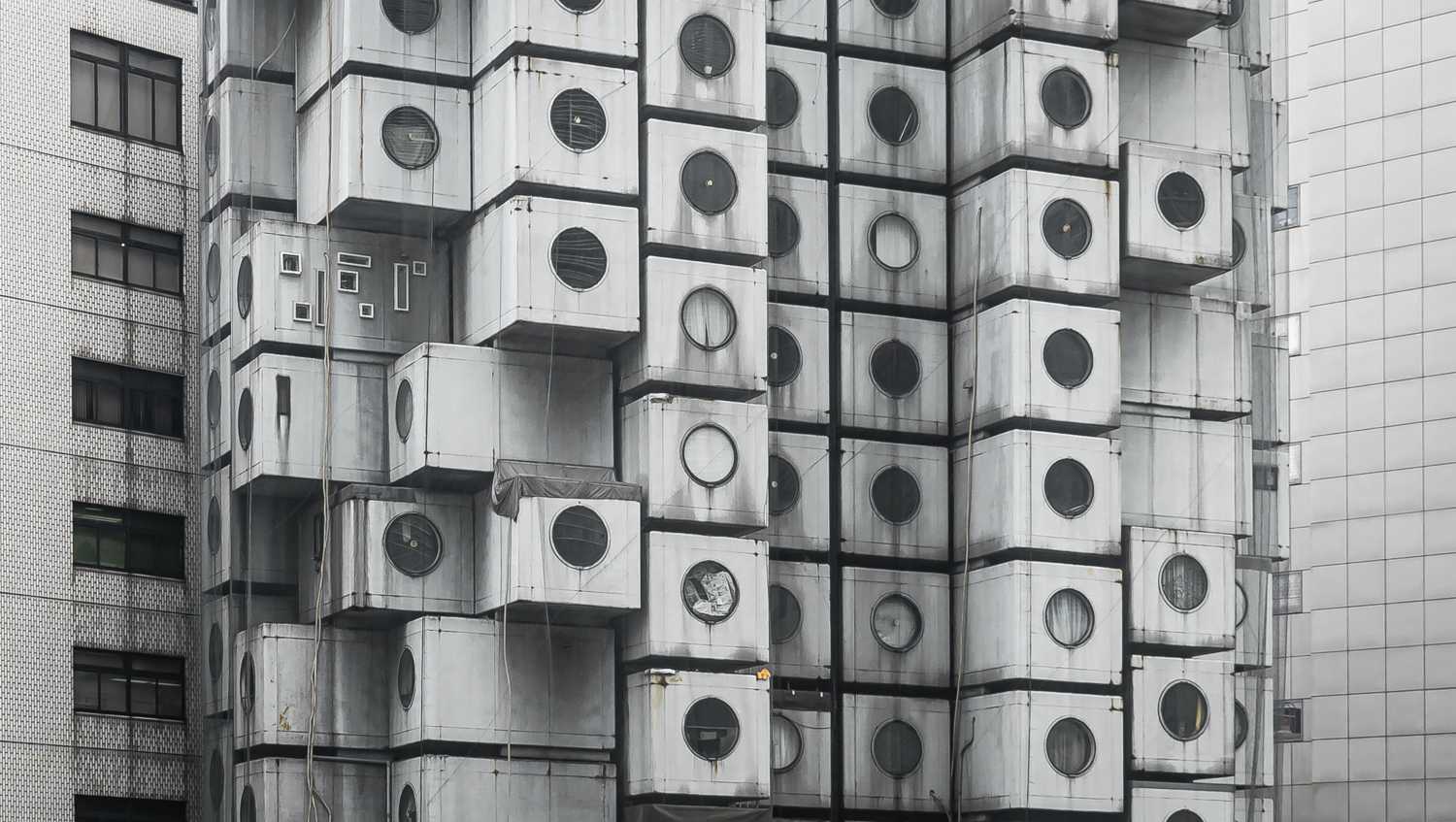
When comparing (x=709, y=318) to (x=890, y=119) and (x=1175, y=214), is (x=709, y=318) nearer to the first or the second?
(x=890, y=119)

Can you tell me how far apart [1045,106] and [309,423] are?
48.3ft

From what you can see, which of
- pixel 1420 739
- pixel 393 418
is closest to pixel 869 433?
pixel 393 418

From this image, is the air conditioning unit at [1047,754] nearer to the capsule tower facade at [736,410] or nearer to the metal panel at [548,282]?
the capsule tower facade at [736,410]

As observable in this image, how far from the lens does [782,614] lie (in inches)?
1575

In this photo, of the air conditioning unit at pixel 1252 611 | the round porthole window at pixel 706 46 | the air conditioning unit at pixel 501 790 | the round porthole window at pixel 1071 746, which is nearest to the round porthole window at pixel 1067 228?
the round porthole window at pixel 706 46

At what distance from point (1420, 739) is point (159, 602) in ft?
108

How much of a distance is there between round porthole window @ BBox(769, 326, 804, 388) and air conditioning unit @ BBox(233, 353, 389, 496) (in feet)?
A: 23.8

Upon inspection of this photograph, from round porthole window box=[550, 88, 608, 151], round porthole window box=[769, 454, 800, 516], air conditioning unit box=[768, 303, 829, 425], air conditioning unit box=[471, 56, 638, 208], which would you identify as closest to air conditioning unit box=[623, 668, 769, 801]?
round porthole window box=[769, 454, 800, 516]

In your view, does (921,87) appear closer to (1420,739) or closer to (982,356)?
(982,356)

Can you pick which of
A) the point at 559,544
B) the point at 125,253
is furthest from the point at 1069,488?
the point at 125,253

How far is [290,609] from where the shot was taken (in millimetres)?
39156

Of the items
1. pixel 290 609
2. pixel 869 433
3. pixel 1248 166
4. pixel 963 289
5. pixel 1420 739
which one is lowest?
pixel 1420 739

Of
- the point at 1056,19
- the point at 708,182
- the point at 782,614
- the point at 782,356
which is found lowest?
the point at 782,614

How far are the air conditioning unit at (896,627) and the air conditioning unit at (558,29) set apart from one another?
10527mm
